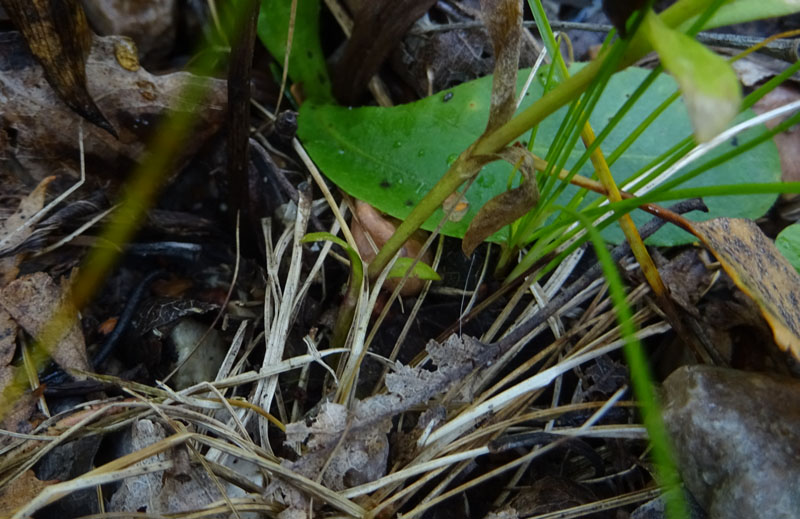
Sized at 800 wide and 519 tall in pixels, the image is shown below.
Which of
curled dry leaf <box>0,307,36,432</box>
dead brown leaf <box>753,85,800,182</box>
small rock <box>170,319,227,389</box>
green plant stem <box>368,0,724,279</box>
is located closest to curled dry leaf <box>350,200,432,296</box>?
green plant stem <box>368,0,724,279</box>

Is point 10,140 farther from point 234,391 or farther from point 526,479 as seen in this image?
point 526,479

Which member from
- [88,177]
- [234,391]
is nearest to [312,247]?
[234,391]

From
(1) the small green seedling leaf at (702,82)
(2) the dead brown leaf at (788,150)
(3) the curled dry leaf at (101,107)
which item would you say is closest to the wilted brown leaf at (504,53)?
(1) the small green seedling leaf at (702,82)

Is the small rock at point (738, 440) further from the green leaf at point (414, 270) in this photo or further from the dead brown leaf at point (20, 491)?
the dead brown leaf at point (20, 491)

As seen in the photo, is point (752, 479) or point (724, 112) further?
point (752, 479)

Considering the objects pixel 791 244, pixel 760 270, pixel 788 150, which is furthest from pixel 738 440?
pixel 788 150
